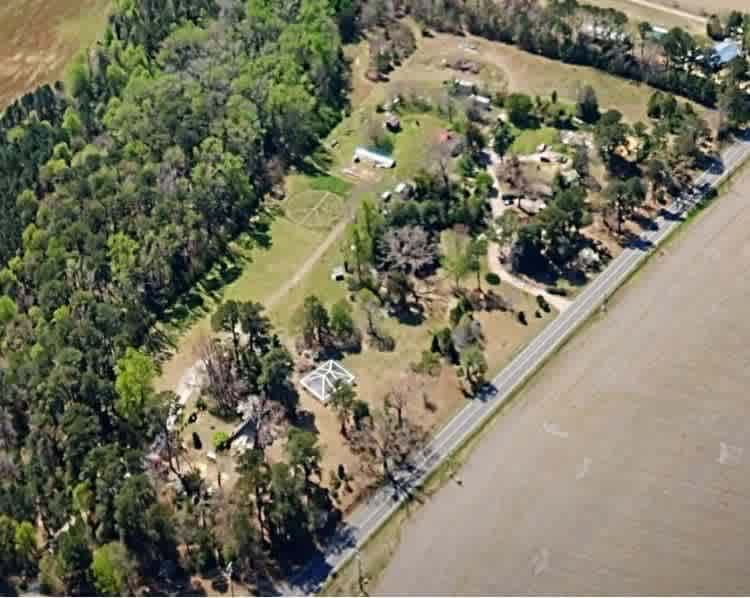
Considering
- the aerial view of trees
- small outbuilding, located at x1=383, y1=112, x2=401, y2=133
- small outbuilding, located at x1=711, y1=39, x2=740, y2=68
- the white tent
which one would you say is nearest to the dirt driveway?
the aerial view of trees

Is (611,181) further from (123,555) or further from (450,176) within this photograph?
Result: (123,555)

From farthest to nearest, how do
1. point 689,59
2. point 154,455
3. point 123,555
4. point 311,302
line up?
1. point 689,59
2. point 311,302
3. point 154,455
4. point 123,555

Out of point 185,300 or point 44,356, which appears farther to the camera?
point 185,300

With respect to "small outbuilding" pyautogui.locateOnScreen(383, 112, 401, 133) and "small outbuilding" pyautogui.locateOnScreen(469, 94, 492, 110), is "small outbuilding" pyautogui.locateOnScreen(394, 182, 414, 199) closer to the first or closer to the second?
"small outbuilding" pyautogui.locateOnScreen(383, 112, 401, 133)

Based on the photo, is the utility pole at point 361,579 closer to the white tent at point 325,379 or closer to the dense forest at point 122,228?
the dense forest at point 122,228

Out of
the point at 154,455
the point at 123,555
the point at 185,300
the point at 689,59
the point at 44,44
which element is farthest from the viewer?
the point at 44,44

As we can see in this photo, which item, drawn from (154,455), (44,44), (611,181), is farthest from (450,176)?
(44,44)
